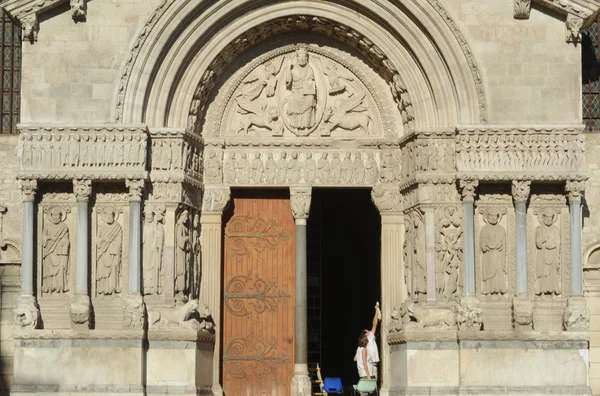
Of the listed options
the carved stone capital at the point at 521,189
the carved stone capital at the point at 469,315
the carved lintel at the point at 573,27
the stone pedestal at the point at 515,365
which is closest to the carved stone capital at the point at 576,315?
the stone pedestal at the point at 515,365

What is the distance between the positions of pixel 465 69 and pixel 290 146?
131 inches

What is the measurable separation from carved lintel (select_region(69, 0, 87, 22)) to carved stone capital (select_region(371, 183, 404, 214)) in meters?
5.72

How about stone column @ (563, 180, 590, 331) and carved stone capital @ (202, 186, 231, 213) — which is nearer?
stone column @ (563, 180, 590, 331)

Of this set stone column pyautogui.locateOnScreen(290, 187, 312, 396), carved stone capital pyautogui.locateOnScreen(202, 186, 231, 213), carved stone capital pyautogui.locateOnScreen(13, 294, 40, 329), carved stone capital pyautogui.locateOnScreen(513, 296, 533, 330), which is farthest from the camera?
carved stone capital pyautogui.locateOnScreen(202, 186, 231, 213)

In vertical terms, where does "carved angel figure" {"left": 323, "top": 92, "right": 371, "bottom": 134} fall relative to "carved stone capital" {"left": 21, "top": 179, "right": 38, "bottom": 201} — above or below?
Result: above

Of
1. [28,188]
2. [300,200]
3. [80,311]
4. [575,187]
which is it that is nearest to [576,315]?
[575,187]

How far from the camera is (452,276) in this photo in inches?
850

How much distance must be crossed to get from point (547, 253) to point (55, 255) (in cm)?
796

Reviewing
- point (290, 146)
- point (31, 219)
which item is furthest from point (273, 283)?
point (31, 219)

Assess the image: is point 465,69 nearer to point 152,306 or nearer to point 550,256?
point 550,256

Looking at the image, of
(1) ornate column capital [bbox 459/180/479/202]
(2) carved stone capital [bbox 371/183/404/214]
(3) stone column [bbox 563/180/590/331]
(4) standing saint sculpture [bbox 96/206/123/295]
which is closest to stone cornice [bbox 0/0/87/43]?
(4) standing saint sculpture [bbox 96/206/123/295]

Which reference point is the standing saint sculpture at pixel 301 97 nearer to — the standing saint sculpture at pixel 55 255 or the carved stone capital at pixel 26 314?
the standing saint sculpture at pixel 55 255

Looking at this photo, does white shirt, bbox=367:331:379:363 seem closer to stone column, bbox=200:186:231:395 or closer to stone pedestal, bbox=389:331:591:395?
stone pedestal, bbox=389:331:591:395

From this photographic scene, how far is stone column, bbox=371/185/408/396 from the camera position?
22453 mm
